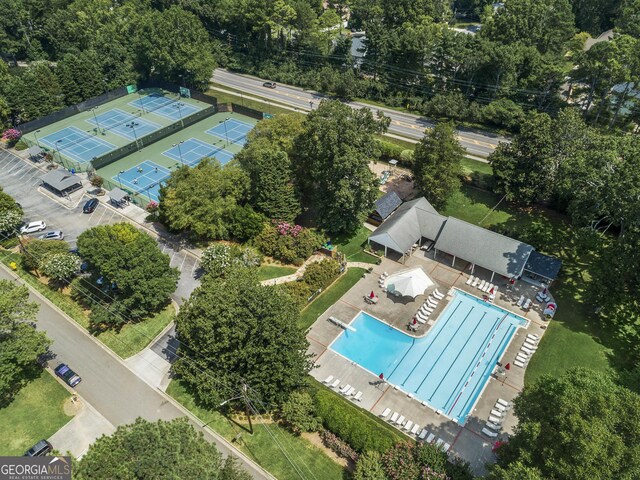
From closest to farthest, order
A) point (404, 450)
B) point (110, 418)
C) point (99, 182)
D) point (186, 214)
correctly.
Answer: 1. point (404, 450)
2. point (110, 418)
3. point (186, 214)
4. point (99, 182)

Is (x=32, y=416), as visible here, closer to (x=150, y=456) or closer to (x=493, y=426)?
(x=150, y=456)

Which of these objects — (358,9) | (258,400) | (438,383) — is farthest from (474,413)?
(358,9)

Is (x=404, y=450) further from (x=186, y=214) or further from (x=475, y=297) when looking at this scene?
(x=186, y=214)

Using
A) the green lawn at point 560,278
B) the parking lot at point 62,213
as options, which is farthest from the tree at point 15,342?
the green lawn at point 560,278

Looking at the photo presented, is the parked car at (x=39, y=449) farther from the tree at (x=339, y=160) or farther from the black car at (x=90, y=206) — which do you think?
the black car at (x=90, y=206)

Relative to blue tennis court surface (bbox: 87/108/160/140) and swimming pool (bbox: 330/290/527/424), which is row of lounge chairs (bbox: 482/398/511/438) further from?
blue tennis court surface (bbox: 87/108/160/140)
